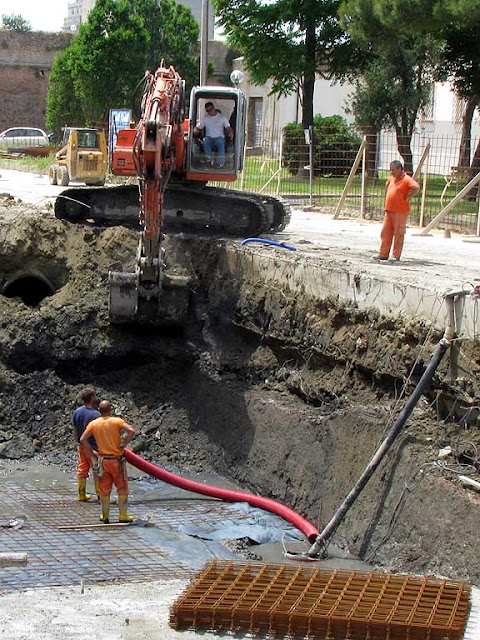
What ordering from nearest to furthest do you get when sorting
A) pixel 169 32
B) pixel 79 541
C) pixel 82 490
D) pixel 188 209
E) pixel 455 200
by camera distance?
pixel 79 541, pixel 82 490, pixel 188 209, pixel 455 200, pixel 169 32

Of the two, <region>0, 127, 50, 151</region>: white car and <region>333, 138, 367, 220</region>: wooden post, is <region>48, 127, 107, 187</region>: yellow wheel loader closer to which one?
<region>333, 138, 367, 220</region>: wooden post

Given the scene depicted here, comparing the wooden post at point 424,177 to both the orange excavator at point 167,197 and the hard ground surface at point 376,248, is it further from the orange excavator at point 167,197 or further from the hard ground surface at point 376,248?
the orange excavator at point 167,197

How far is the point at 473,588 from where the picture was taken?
885cm

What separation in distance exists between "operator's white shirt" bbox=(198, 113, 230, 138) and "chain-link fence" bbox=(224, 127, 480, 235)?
17.7 feet

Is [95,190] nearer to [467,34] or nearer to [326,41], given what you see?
[467,34]

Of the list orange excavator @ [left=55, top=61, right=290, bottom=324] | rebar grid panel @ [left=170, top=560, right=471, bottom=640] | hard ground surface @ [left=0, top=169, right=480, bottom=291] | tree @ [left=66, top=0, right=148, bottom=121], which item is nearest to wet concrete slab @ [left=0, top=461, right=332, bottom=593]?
rebar grid panel @ [left=170, top=560, right=471, bottom=640]

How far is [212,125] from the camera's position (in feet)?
53.3

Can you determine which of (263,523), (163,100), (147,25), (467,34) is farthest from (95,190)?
(147,25)

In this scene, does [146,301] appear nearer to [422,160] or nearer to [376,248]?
[376,248]

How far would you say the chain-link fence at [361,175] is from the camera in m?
22.1

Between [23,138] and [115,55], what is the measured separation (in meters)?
7.76

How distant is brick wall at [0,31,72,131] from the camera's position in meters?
58.2

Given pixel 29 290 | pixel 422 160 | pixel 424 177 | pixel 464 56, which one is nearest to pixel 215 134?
pixel 29 290

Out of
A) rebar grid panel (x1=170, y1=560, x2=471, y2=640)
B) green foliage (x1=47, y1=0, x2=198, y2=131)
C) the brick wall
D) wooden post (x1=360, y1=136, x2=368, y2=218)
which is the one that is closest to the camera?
rebar grid panel (x1=170, y1=560, x2=471, y2=640)
